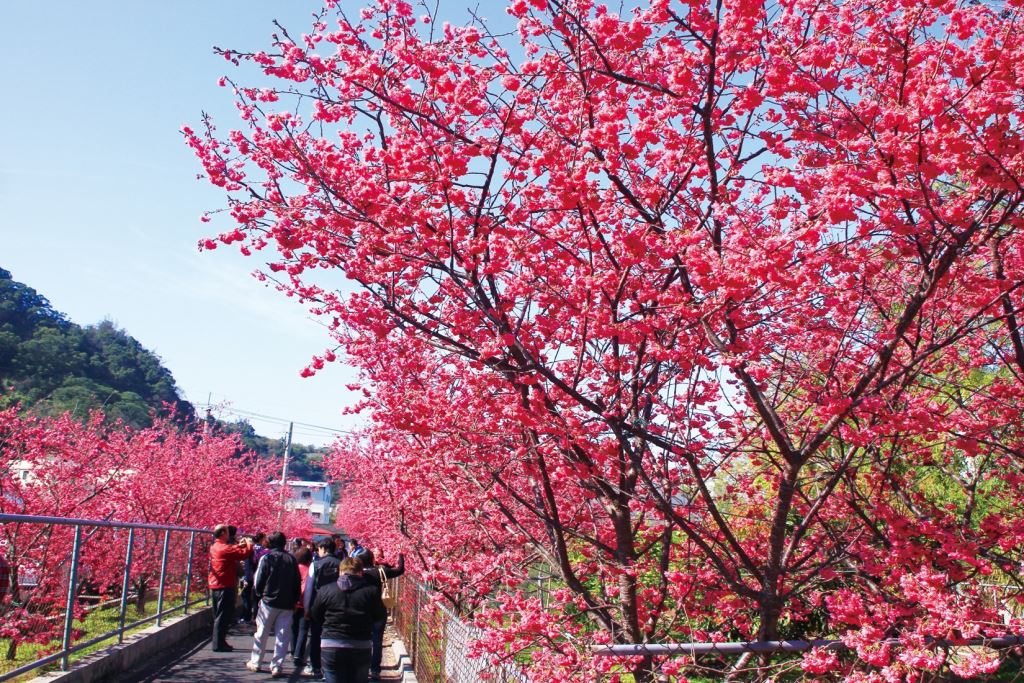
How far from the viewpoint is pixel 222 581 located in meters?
11.4

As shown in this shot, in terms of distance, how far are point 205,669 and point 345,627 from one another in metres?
3.69

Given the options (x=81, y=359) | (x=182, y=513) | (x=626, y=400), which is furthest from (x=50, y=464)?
(x=81, y=359)

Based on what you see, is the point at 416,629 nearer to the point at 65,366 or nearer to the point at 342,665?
the point at 342,665

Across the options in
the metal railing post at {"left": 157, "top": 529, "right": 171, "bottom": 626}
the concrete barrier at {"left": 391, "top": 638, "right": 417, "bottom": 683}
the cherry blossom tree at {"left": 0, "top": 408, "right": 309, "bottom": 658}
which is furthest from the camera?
the metal railing post at {"left": 157, "top": 529, "right": 171, "bottom": 626}

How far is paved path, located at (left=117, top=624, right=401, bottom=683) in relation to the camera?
9109mm

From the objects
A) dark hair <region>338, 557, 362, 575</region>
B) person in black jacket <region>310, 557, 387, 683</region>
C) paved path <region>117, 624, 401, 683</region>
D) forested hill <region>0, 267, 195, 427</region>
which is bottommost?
paved path <region>117, 624, 401, 683</region>

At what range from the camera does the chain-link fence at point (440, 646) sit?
5.78 m

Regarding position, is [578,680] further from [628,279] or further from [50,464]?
[50,464]

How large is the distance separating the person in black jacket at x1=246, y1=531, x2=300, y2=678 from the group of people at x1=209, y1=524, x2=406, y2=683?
0.01m

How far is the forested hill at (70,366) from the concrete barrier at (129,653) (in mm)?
28895

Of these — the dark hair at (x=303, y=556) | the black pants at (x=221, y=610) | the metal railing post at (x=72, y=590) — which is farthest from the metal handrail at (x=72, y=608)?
the dark hair at (x=303, y=556)

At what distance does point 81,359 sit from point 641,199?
53.9m

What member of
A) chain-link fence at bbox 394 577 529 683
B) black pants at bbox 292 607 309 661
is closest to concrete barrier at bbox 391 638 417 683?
chain-link fence at bbox 394 577 529 683

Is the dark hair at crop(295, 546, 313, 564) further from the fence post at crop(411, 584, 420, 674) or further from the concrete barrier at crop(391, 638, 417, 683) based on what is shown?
the concrete barrier at crop(391, 638, 417, 683)
